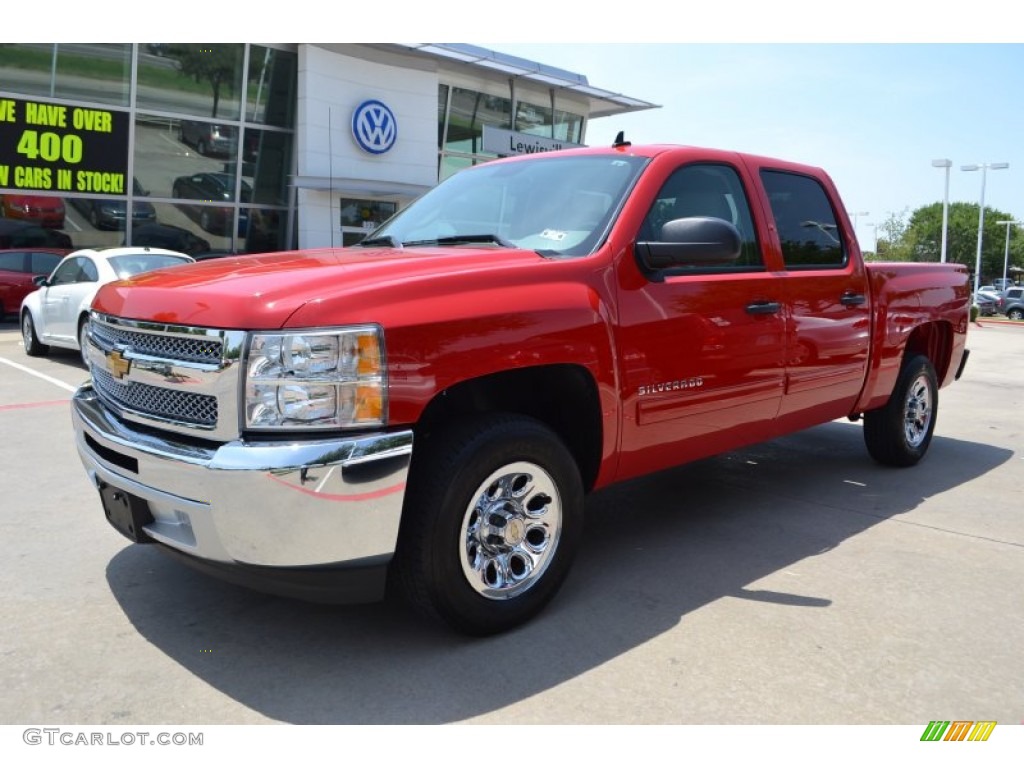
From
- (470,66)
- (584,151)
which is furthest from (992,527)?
(470,66)

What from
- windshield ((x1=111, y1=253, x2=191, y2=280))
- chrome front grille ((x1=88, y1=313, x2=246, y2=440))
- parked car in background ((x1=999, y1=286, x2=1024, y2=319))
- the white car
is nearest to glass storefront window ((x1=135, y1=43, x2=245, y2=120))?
the white car

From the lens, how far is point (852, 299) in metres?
4.95

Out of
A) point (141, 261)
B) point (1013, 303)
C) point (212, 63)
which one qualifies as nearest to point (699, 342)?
point (141, 261)

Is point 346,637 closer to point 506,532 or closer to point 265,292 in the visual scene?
point 506,532

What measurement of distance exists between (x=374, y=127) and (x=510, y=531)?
21590mm

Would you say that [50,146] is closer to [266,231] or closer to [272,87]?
[266,231]

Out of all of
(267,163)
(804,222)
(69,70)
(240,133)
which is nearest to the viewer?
(804,222)

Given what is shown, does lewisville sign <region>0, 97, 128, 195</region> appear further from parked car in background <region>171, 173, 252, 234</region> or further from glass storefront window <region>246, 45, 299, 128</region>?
glass storefront window <region>246, 45, 299, 128</region>

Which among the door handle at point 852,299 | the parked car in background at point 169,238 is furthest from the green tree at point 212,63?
the door handle at point 852,299

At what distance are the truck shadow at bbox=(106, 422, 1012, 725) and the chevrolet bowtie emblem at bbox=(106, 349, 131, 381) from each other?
96 cm

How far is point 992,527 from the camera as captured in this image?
15.6ft

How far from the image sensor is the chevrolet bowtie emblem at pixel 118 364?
3172 millimetres

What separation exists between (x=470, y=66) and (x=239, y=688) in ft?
80.6

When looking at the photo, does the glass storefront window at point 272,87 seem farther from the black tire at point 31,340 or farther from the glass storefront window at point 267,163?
the black tire at point 31,340
